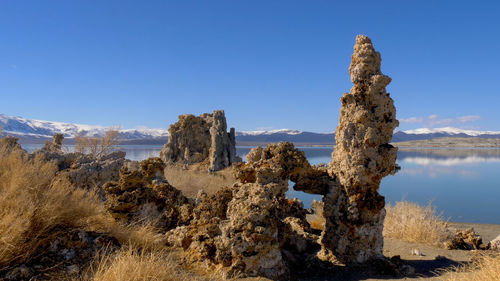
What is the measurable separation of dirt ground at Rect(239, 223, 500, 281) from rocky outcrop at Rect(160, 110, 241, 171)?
50.0 feet

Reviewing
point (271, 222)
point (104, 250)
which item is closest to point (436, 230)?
point (271, 222)

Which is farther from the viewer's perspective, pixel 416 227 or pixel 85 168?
pixel 416 227

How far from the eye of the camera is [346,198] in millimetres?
5055

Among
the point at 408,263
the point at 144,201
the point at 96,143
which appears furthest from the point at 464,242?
the point at 96,143

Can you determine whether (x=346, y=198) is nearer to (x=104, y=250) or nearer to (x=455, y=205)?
(x=104, y=250)

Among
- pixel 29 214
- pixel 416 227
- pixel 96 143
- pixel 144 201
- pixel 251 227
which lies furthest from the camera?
pixel 96 143

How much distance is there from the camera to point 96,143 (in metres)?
17.2

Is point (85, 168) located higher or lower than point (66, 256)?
higher

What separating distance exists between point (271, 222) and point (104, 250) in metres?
2.04

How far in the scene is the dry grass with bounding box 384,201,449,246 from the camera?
723 centimetres

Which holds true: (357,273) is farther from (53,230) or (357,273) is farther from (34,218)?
(34,218)

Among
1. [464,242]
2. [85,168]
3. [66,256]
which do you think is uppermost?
[85,168]

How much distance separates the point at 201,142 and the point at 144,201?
19.2 meters

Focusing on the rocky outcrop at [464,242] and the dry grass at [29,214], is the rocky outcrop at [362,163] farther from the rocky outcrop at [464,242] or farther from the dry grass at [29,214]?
the dry grass at [29,214]
